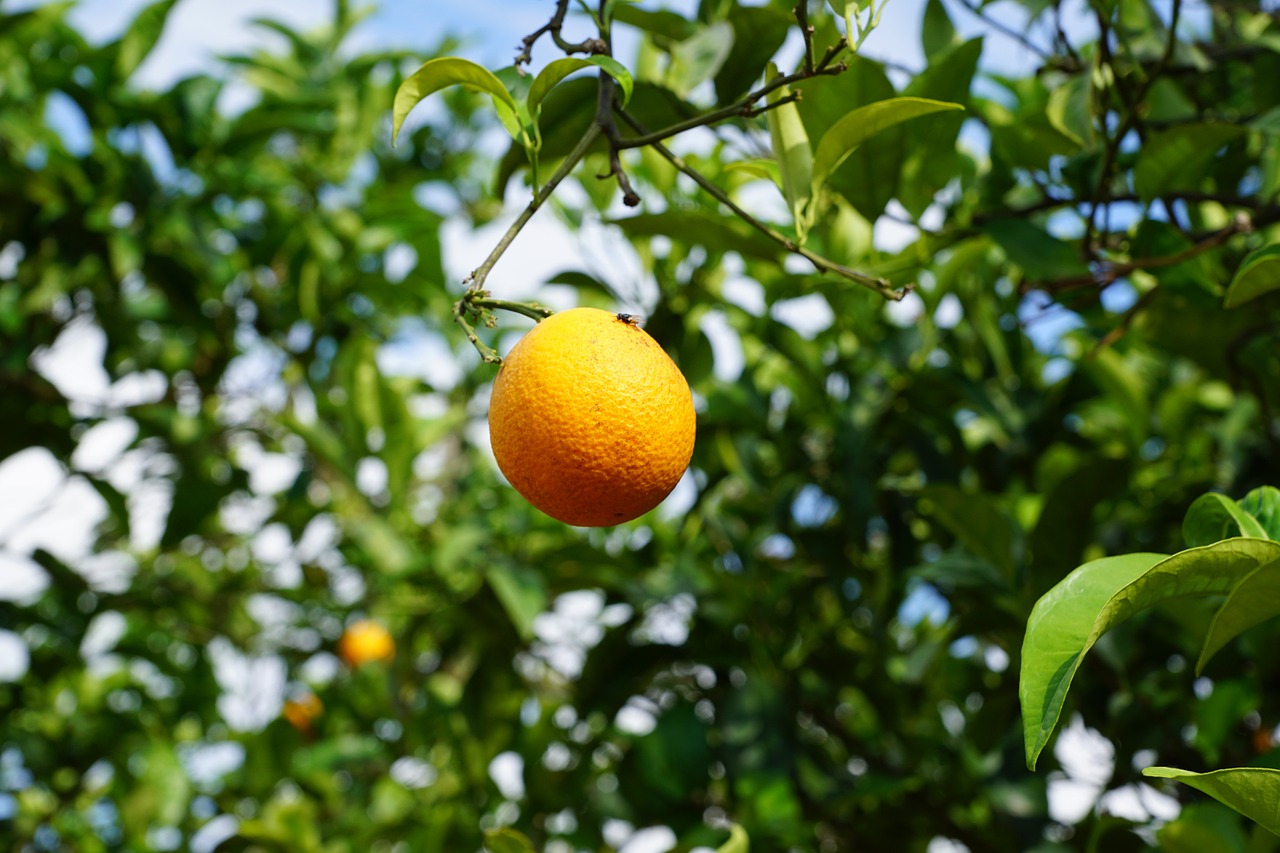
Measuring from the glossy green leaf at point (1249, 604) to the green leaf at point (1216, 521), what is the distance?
51 mm

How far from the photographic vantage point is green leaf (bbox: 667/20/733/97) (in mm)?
994

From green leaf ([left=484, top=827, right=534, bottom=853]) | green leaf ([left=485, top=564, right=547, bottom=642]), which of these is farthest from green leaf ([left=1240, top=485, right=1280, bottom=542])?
green leaf ([left=485, top=564, right=547, bottom=642])

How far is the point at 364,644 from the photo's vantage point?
2977mm

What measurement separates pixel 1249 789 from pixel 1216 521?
204mm

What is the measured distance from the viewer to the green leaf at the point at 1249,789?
23.3 inches

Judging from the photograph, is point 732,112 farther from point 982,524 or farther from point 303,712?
point 303,712

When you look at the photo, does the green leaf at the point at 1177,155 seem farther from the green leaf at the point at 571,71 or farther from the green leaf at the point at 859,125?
the green leaf at the point at 571,71

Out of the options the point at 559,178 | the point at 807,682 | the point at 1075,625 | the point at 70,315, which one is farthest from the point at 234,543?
the point at 1075,625

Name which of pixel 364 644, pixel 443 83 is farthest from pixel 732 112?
pixel 364 644

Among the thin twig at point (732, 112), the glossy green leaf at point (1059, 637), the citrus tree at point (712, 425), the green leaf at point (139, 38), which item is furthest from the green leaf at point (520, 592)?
the green leaf at point (139, 38)

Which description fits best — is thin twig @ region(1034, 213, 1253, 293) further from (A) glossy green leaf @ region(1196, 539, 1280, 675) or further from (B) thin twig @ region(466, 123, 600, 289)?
(B) thin twig @ region(466, 123, 600, 289)

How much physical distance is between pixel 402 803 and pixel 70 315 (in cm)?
132

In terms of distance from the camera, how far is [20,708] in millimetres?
2461

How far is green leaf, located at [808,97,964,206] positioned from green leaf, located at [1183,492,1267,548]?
326mm
